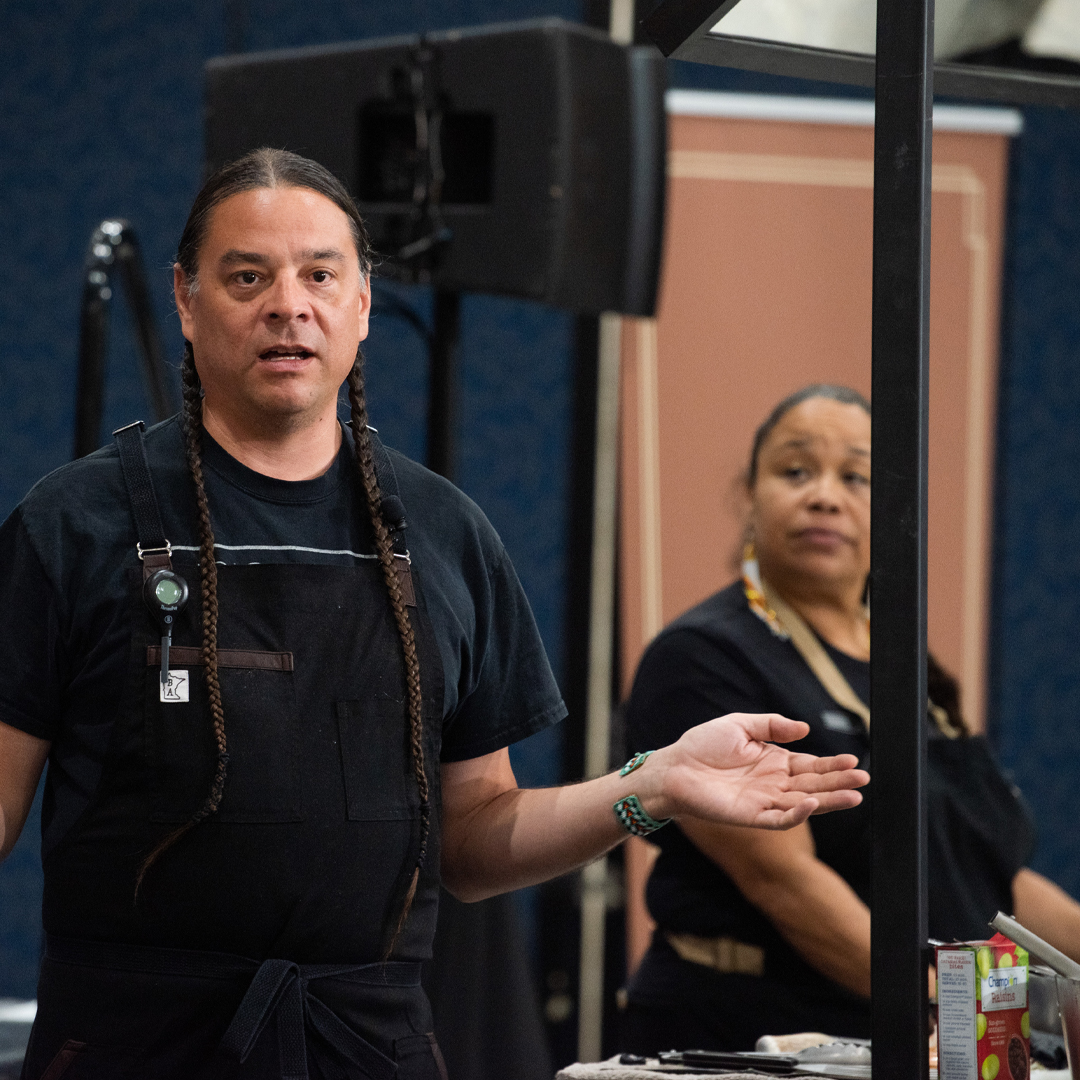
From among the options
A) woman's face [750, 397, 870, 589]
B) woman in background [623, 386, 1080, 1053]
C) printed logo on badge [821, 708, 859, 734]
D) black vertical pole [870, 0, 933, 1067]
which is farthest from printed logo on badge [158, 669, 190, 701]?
woman's face [750, 397, 870, 589]

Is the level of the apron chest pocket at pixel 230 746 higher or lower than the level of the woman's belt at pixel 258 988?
higher

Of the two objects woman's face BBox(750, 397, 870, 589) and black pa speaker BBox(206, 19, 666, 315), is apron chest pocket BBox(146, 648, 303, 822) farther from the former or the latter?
black pa speaker BBox(206, 19, 666, 315)

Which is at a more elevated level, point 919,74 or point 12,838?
point 919,74

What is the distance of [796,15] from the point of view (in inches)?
53.2

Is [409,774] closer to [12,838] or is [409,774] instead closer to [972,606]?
[12,838]

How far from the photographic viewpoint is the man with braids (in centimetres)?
115

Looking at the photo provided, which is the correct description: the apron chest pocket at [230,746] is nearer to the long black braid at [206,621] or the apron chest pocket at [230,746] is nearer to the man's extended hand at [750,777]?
the long black braid at [206,621]

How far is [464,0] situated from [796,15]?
251cm

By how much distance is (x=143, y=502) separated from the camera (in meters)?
1.21

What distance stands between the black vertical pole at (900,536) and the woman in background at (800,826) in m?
0.78

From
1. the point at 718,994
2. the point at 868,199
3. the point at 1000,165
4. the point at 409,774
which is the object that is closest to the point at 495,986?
the point at 718,994

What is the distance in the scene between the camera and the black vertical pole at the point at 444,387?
2.49 meters

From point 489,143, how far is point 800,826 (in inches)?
48.2

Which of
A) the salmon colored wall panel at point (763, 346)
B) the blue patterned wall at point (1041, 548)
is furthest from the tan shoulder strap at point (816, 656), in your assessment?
the blue patterned wall at point (1041, 548)
